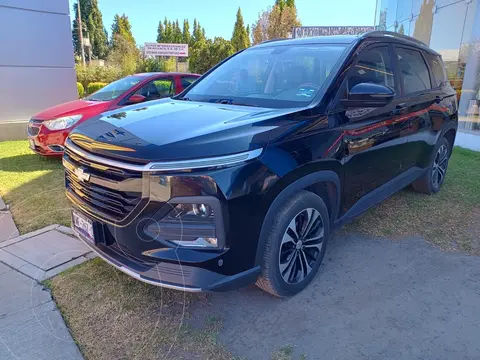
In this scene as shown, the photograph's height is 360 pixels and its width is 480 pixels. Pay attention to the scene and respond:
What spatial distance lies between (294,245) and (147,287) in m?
1.16

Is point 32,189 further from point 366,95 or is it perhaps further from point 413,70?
point 413,70

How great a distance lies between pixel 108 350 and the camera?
84.9 inches

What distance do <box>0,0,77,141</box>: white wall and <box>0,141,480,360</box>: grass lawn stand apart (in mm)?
4564

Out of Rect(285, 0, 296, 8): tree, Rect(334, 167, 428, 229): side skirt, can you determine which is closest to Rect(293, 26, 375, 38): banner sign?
Rect(285, 0, 296, 8): tree

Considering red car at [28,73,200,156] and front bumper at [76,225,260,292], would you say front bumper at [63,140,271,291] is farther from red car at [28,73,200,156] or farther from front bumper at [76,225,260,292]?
red car at [28,73,200,156]

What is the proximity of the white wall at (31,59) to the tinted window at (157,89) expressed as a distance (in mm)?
4029

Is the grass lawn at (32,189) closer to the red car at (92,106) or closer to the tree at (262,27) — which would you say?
the red car at (92,106)

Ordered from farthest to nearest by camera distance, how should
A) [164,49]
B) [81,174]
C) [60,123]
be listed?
[164,49] < [60,123] < [81,174]

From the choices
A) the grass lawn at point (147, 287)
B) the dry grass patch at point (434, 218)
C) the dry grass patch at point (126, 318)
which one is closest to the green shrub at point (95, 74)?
the grass lawn at point (147, 287)

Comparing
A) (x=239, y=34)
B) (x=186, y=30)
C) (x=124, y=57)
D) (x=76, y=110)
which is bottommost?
(x=76, y=110)

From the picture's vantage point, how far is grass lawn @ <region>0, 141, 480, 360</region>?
220cm

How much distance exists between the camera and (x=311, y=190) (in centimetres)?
265

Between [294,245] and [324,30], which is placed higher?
[324,30]

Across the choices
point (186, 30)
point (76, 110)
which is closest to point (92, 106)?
point (76, 110)
